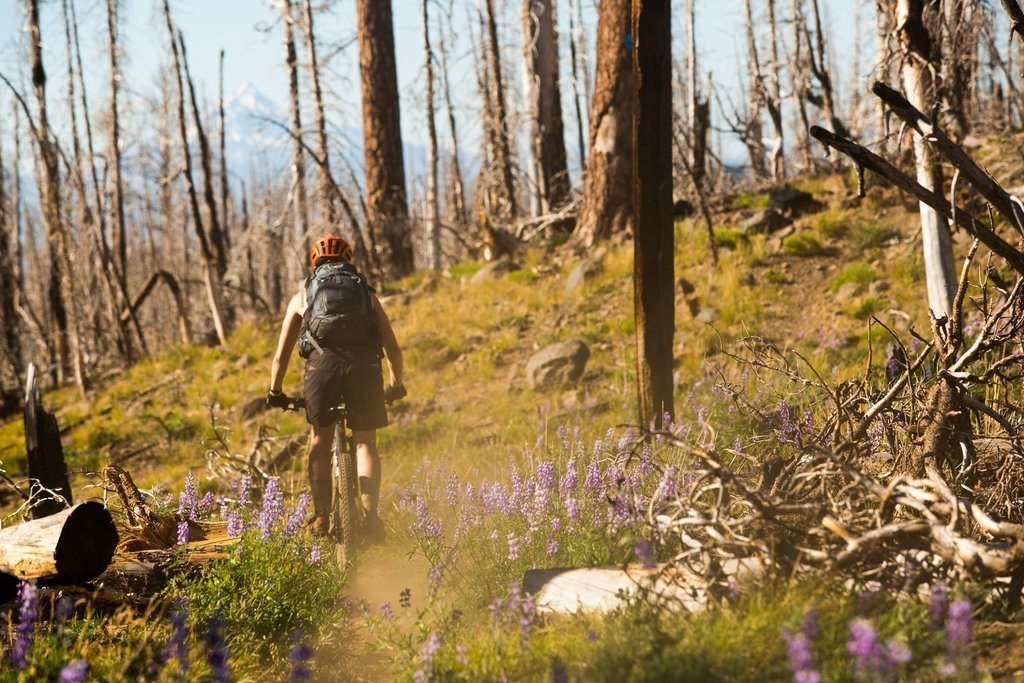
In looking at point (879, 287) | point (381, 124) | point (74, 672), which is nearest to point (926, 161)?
point (879, 287)

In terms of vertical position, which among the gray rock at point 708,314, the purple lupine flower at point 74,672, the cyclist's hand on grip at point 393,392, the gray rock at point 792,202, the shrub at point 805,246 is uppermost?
the gray rock at point 792,202

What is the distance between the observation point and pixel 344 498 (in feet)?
15.8

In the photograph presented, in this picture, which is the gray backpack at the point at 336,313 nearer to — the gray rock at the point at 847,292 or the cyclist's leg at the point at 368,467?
the cyclist's leg at the point at 368,467

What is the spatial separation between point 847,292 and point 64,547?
7.86 m

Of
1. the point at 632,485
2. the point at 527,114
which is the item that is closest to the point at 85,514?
the point at 632,485

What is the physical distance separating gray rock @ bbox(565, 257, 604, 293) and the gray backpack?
17.9ft

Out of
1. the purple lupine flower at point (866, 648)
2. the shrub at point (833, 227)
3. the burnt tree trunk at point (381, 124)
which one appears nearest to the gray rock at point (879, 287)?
the shrub at point (833, 227)

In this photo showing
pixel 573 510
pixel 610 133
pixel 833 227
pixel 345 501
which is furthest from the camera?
pixel 610 133

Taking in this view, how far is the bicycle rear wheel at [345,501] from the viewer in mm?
4746

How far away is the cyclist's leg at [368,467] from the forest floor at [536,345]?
30cm

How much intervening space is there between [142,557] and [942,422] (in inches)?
170

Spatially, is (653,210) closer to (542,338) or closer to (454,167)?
(542,338)

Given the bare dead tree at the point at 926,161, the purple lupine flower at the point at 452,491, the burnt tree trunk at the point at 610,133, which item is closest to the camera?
the purple lupine flower at the point at 452,491

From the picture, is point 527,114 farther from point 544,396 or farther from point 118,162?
point 118,162
